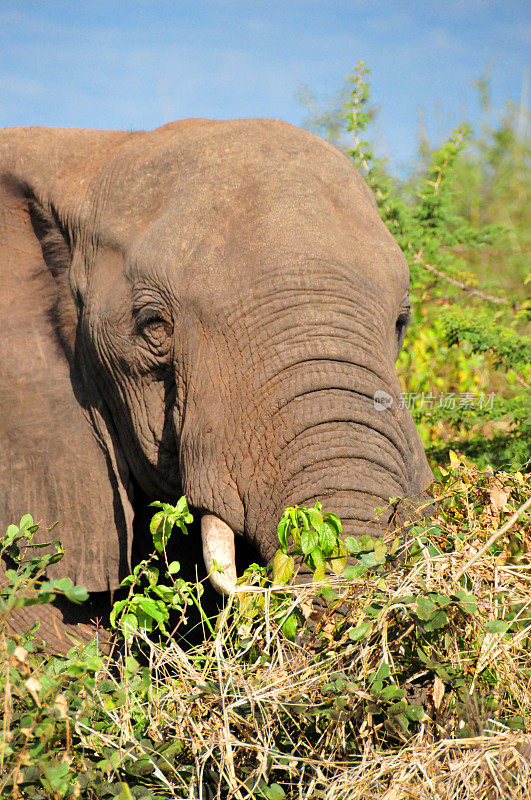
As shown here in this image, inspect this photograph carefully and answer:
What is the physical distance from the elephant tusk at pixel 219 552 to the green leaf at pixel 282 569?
43cm

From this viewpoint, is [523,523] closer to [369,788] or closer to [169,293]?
[369,788]

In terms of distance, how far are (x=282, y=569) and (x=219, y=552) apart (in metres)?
0.58

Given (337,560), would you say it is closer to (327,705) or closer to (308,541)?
(308,541)

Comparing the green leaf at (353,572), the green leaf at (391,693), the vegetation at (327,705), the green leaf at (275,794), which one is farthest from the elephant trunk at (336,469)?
the green leaf at (275,794)

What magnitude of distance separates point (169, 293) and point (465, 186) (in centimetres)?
710

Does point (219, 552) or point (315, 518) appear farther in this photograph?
point (219, 552)

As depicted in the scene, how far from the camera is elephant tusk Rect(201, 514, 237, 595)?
8.75 feet

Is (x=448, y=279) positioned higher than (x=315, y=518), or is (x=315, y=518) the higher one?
(x=448, y=279)

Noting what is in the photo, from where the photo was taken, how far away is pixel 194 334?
2.98 metres

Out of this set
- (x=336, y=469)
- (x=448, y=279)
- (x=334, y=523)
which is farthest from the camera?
(x=448, y=279)

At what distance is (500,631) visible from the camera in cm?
179

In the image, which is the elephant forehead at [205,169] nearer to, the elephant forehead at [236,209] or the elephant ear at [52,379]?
the elephant forehead at [236,209]

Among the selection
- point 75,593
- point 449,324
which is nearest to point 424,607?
point 75,593

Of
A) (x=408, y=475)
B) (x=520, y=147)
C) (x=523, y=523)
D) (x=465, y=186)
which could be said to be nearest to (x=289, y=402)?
(x=408, y=475)
